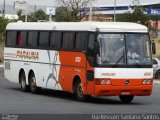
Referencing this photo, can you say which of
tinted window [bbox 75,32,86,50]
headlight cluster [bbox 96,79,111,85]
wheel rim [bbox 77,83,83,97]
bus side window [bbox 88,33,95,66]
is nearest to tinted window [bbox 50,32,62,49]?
tinted window [bbox 75,32,86,50]

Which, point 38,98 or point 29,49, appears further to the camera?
point 29,49

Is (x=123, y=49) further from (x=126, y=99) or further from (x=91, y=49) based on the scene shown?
(x=126, y=99)

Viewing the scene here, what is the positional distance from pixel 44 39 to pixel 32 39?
46.9 inches

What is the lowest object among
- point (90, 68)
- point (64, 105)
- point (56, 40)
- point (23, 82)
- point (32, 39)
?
point (23, 82)

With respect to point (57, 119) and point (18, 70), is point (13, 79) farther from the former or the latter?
point (57, 119)

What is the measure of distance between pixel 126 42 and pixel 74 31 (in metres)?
2.30

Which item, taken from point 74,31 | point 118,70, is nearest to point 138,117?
point 118,70

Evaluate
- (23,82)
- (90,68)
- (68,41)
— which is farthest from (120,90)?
(23,82)

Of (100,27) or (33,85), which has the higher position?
(100,27)

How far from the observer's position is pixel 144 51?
21.6 meters

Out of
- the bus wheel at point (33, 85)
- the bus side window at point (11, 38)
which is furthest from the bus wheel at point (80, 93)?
the bus side window at point (11, 38)

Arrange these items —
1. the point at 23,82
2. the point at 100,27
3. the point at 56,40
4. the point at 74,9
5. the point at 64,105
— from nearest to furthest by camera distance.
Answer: the point at 64,105
the point at 100,27
the point at 56,40
the point at 23,82
the point at 74,9

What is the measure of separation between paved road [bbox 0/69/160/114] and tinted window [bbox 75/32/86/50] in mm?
1961

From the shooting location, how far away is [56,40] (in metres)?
24.2
